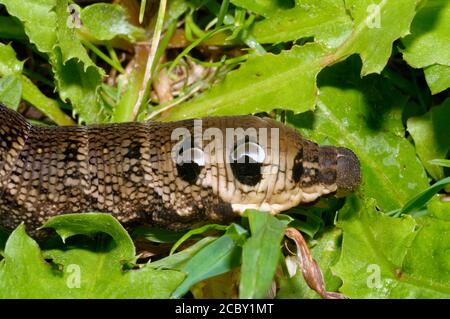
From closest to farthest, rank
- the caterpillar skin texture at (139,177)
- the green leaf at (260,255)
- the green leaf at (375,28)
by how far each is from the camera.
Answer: the green leaf at (260,255), the caterpillar skin texture at (139,177), the green leaf at (375,28)

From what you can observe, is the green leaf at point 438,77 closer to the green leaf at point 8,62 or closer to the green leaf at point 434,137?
the green leaf at point 434,137

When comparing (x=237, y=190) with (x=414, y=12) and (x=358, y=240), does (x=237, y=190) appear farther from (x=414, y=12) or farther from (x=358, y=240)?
(x=414, y=12)

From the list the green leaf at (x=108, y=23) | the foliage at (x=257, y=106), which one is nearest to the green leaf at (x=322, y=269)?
the foliage at (x=257, y=106)

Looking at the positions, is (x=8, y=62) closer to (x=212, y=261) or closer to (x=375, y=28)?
(x=212, y=261)

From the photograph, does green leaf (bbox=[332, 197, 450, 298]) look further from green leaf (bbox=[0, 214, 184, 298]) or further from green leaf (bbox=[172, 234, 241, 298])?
green leaf (bbox=[0, 214, 184, 298])

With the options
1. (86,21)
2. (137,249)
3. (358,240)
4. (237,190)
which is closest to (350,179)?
(358,240)
